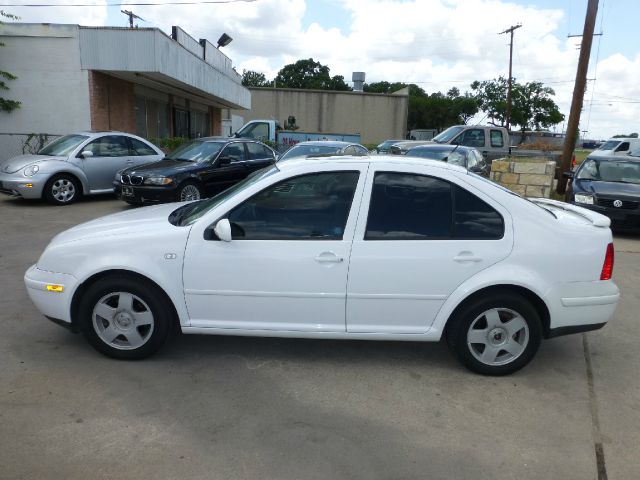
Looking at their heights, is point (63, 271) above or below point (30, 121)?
below

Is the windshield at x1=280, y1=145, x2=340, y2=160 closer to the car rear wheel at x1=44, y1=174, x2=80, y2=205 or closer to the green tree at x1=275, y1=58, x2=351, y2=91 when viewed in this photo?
the car rear wheel at x1=44, y1=174, x2=80, y2=205

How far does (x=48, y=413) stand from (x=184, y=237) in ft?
4.56

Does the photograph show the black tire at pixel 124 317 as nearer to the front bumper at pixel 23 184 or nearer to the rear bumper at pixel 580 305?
the rear bumper at pixel 580 305

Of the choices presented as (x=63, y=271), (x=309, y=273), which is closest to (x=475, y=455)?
(x=309, y=273)

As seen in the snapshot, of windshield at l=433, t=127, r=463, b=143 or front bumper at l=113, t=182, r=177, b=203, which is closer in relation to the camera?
front bumper at l=113, t=182, r=177, b=203

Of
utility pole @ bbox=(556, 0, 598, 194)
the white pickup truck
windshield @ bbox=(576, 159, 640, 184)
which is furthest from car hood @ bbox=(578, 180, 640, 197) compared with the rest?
the white pickup truck

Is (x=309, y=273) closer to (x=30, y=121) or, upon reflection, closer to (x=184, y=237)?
(x=184, y=237)

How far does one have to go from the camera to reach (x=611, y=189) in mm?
9828

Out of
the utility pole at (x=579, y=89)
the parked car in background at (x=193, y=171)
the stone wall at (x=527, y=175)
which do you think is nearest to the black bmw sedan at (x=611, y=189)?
the stone wall at (x=527, y=175)

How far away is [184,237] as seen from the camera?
12.1ft

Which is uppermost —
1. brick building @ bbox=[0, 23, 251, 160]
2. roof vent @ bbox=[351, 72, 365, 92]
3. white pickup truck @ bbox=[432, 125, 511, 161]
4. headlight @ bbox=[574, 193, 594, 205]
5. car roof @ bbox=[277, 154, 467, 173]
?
roof vent @ bbox=[351, 72, 365, 92]

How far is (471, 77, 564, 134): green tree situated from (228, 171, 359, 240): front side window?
164 feet

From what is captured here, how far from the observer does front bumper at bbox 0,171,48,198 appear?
10406 mm

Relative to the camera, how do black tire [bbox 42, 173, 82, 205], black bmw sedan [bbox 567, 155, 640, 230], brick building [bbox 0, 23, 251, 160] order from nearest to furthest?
Result: 1. black bmw sedan [bbox 567, 155, 640, 230]
2. black tire [bbox 42, 173, 82, 205]
3. brick building [bbox 0, 23, 251, 160]
